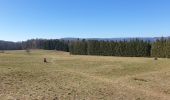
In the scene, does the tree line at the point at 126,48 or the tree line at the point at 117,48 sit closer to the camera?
the tree line at the point at 126,48

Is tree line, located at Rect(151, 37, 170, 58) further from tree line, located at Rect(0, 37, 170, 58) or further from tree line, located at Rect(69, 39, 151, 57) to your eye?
tree line, located at Rect(69, 39, 151, 57)

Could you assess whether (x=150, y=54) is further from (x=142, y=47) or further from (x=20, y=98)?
(x=20, y=98)

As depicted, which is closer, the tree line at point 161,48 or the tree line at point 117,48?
the tree line at point 161,48

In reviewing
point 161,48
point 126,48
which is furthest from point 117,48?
point 161,48

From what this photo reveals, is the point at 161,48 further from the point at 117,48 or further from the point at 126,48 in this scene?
the point at 117,48

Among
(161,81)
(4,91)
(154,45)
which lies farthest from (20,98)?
(154,45)

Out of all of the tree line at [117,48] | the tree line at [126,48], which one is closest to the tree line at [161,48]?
the tree line at [126,48]

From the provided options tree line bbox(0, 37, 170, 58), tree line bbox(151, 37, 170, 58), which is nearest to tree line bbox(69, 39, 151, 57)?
tree line bbox(0, 37, 170, 58)

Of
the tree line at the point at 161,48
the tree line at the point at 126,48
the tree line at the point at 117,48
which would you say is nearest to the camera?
the tree line at the point at 161,48

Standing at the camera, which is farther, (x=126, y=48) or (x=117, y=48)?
(x=117, y=48)

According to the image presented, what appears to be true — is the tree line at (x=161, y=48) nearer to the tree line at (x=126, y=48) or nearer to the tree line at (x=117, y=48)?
the tree line at (x=126, y=48)

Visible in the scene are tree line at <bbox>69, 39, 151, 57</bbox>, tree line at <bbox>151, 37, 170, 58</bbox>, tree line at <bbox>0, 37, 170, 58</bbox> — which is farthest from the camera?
tree line at <bbox>69, 39, 151, 57</bbox>

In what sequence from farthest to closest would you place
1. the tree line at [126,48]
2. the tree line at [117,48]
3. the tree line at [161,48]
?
1. the tree line at [117,48]
2. the tree line at [126,48]
3. the tree line at [161,48]

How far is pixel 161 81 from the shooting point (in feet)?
91.2
